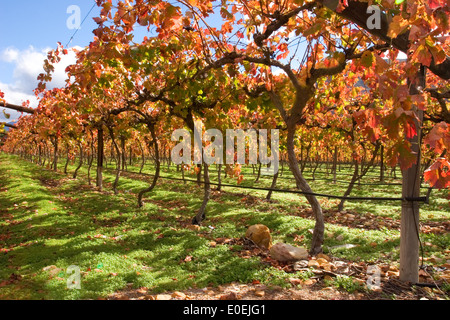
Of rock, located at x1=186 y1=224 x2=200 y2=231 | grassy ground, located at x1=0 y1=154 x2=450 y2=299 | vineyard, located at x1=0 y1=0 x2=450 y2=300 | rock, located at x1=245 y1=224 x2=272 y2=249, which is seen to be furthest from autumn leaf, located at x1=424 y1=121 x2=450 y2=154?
rock, located at x1=186 y1=224 x2=200 y2=231

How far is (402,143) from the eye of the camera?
2609mm

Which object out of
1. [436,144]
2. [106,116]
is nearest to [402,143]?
[436,144]

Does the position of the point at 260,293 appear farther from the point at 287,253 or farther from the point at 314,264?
the point at 287,253

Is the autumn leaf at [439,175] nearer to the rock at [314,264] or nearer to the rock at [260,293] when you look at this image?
the rock at [260,293]

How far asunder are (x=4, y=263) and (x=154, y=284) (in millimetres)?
3355

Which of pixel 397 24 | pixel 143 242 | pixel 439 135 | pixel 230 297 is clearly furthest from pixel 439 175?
pixel 143 242

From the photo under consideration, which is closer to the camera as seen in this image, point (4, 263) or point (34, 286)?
point (34, 286)

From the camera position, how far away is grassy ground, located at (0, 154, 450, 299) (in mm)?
4914

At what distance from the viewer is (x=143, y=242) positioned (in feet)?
24.2

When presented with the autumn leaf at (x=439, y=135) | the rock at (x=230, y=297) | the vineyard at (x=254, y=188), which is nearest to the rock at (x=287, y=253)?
the vineyard at (x=254, y=188)

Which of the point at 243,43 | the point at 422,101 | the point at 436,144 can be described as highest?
the point at 243,43

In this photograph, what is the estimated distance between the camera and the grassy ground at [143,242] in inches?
193

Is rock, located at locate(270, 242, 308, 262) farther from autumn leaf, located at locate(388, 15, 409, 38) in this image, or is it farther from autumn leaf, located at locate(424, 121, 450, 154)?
autumn leaf, located at locate(388, 15, 409, 38)
